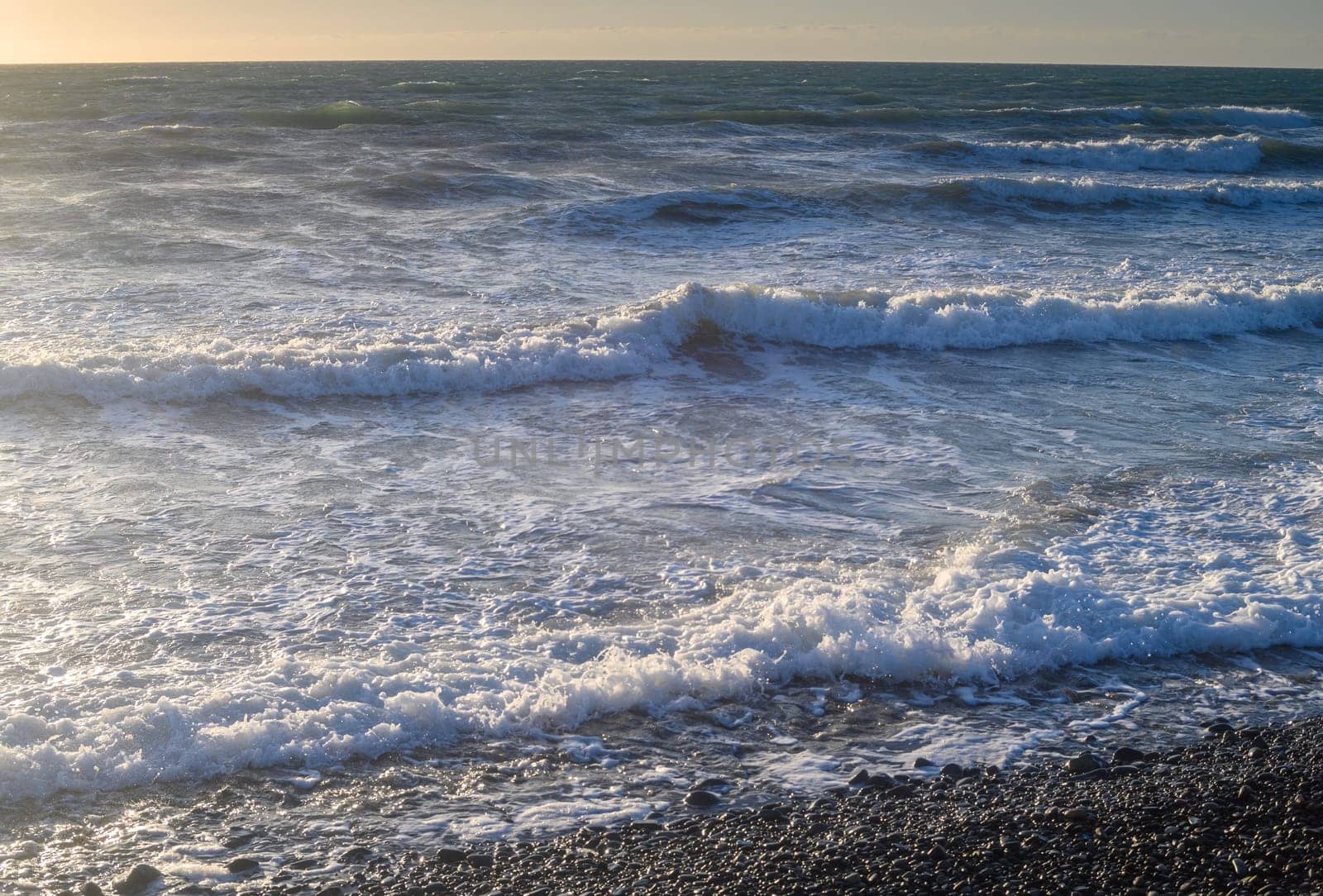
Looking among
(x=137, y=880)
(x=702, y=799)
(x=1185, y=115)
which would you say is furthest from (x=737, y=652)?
(x=1185, y=115)

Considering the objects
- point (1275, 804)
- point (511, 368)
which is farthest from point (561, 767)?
point (511, 368)

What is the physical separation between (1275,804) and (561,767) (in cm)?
264

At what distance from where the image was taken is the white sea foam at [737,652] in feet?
13.7

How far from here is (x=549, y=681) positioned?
4672 mm

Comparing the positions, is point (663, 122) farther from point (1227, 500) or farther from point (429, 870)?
point (429, 870)

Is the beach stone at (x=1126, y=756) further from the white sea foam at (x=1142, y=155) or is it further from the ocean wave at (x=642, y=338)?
the white sea foam at (x=1142, y=155)

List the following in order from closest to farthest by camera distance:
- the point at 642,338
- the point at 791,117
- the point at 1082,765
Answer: the point at 1082,765 < the point at 642,338 < the point at 791,117

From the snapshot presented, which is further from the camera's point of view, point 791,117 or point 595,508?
point 791,117

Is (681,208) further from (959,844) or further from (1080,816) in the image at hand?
(959,844)

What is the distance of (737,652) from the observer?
4.92 meters

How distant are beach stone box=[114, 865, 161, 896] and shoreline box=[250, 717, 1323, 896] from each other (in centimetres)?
37

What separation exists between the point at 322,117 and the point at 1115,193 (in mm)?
21323

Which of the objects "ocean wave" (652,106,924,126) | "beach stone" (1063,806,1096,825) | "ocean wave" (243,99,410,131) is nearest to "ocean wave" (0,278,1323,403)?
"beach stone" (1063,806,1096,825)

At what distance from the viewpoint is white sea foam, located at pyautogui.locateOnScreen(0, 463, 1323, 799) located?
4.17 m
